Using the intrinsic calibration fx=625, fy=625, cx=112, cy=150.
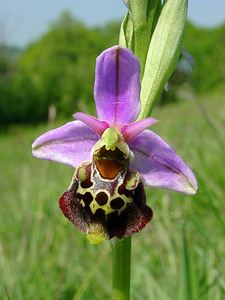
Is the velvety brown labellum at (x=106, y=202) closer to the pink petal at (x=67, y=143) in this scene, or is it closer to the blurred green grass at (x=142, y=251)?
the pink petal at (x=67, y=143)

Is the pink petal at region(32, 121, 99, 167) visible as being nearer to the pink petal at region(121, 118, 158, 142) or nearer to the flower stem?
the pink petal at region(121, 118, 158, 142)

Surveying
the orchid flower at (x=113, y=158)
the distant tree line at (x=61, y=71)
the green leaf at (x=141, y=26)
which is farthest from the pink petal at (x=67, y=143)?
the distant tree line at (x=61, y=71)

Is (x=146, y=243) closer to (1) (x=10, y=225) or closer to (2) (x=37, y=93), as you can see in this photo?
(1) (x=10, y=225)

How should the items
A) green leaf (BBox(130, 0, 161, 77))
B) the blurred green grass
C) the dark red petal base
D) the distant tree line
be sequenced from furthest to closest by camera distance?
the distant tree line
the blurred green grass
green leaf (BBox(130, 0, 161, 77))
the dark red petal base

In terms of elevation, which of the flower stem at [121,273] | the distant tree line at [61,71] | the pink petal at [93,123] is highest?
the pink petal at [93,123]

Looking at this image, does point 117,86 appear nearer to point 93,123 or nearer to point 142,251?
point 93,123

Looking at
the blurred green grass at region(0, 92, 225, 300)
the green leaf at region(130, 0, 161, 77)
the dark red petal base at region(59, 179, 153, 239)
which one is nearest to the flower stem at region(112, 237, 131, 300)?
the dark red petal base at region(59, 179, 153, 239)
